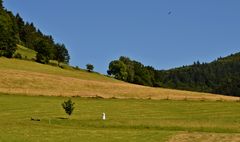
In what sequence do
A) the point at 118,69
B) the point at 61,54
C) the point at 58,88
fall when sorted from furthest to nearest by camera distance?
the point at 118,69 < the point at 61,54 < the point at 58,88

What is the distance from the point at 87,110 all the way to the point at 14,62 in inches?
2775

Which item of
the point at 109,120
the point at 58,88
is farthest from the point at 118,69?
the point at 109,120

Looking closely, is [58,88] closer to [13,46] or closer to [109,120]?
[109,120]

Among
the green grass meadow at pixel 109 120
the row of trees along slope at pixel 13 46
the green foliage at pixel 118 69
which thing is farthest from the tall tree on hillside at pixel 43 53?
the green grass meadow at pixel 109 120

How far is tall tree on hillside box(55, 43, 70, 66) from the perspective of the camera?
569 feet

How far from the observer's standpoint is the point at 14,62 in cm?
12100

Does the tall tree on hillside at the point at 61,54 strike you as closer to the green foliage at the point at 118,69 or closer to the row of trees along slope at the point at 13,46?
the row of trees along slope at the point at 13,46

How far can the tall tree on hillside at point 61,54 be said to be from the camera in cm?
17338

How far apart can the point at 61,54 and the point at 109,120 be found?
134 meters

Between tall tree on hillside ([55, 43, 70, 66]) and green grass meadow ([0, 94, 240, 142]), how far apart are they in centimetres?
10660

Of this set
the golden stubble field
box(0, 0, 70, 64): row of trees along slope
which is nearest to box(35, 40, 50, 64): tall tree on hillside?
box(0, 0, 70, 64): row of trees along slope

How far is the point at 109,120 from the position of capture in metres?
42.4

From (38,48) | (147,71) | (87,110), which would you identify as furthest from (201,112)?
(147,71)

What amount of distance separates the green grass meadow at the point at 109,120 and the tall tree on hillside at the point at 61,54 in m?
107
